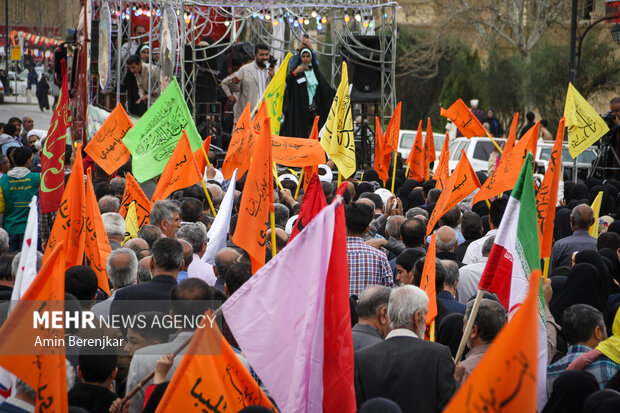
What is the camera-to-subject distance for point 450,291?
6602 mm

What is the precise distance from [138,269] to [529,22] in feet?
103

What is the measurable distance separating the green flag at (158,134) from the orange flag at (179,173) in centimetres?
73

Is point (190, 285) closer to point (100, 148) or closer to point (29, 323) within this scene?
point (29, 323)

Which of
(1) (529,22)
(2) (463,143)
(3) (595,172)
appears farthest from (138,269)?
(1) (529,22)

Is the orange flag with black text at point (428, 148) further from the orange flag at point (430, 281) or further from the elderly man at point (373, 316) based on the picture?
the elderly man at point (373, 316)

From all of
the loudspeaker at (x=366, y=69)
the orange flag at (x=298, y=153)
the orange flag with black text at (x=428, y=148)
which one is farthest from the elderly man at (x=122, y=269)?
the loudspeaker at (x=366, y=69)

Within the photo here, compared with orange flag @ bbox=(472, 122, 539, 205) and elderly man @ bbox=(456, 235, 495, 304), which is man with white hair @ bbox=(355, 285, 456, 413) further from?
orange flag @ bbox=(472, 122, 539, 205)

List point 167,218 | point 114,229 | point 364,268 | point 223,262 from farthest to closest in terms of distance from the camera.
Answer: point 167,218 → point 114,229 → point 364,268 → point 223,262

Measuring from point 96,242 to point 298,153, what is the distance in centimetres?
386

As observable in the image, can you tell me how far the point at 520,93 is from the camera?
34031 mm

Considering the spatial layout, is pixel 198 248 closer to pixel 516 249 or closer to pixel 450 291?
pixel 450 291

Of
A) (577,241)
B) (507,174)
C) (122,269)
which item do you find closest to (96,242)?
(122,269)

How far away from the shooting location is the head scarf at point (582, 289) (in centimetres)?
707

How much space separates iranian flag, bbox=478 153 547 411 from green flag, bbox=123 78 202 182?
5.50m
